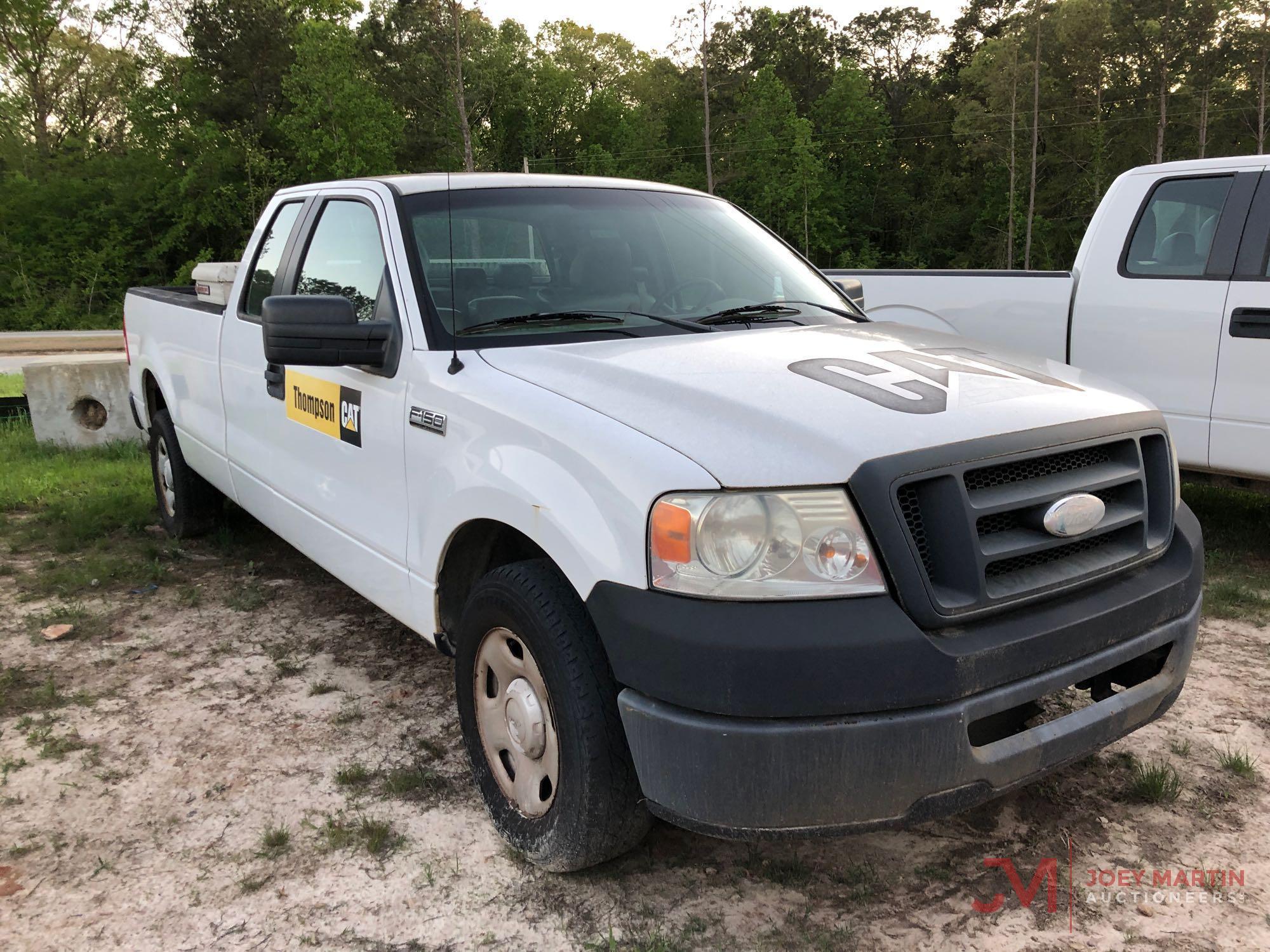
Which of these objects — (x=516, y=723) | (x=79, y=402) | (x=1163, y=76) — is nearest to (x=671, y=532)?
(x=516, y=723)

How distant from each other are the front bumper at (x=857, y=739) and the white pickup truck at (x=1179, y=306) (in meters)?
3.22

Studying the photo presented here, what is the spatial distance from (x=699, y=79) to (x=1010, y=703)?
2563 inches

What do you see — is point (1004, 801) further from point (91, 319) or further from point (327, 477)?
point (91, 319)

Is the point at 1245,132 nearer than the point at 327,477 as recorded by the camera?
No

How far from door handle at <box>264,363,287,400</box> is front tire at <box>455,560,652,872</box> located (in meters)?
1.65

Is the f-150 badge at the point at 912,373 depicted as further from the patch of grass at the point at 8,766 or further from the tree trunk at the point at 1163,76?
the tree trunk at the point at 1163,76

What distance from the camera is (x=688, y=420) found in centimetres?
242

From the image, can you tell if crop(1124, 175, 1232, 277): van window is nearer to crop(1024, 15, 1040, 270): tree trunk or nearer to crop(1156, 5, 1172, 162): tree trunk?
crop(1156, 5, 1172, 162): tree trunk

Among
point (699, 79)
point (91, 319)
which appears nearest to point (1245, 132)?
point (699, 79)

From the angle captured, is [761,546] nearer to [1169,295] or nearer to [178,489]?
[1169,295]

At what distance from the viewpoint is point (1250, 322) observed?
16.5ft

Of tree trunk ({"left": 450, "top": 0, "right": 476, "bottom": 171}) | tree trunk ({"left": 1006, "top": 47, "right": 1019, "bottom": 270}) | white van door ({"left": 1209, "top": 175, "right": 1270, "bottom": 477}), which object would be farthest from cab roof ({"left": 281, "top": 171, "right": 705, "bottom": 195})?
tree trunk ({"left": 1006, "top": 47, "right": 1019, "bottom": 270})

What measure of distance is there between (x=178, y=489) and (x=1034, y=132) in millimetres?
56231

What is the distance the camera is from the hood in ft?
7.49
